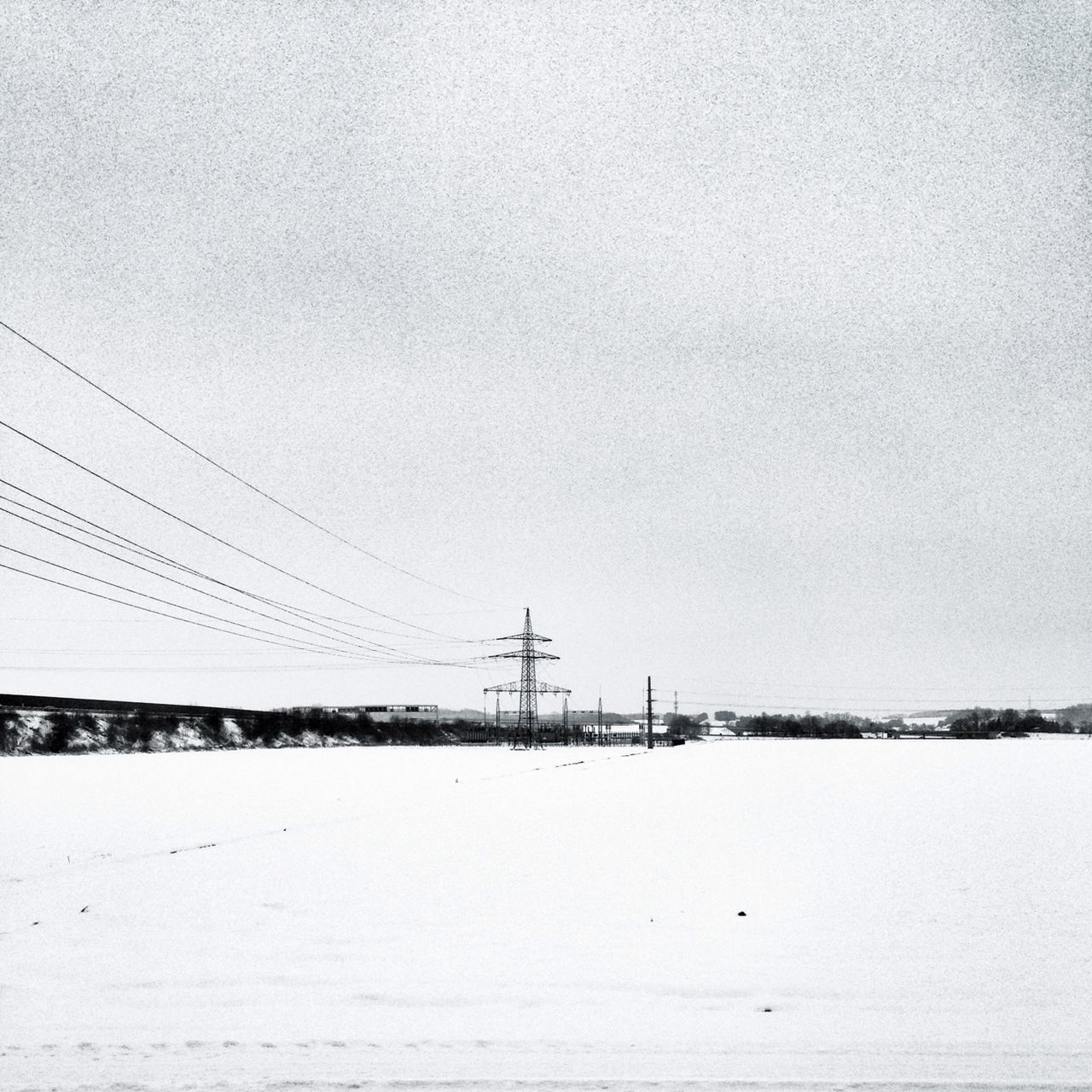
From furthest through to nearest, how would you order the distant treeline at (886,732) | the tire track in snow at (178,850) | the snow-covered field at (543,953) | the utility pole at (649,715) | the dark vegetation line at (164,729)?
the distant treeline at (886,732) < the utility pole at (649,715) < the dark vegetation line at (164,729) < the tire track in snow at (178,850) < the snow-covered field at (543,953)

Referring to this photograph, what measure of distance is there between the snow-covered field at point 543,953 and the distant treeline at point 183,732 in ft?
169

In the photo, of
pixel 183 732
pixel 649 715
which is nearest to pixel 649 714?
pixel 649 715

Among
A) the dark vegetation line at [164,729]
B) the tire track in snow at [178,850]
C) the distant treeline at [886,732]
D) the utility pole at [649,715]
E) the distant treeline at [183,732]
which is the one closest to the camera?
the tire track in snow at [178,850]

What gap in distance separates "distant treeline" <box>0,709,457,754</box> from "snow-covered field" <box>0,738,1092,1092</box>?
51.4m

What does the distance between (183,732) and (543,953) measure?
80.4 m

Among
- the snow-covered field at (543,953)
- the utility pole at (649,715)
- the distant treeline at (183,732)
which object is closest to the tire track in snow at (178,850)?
the snow-covered field at (543,953)

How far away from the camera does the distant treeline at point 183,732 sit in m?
66.6

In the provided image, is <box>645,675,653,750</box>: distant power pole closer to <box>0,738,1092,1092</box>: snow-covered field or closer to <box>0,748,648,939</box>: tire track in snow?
<box>0,748,648,939</box>: tire track in snow

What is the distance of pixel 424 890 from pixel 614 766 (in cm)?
3885

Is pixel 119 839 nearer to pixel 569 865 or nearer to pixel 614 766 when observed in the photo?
pixel 569 865

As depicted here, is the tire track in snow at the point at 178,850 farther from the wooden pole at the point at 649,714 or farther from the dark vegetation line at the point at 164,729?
the wooden pole at the point at 649,714

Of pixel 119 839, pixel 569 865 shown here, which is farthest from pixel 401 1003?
pixel 119 839

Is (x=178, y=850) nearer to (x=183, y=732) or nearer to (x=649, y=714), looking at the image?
(x=183, y=732)

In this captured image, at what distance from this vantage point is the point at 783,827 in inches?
Result: 775
